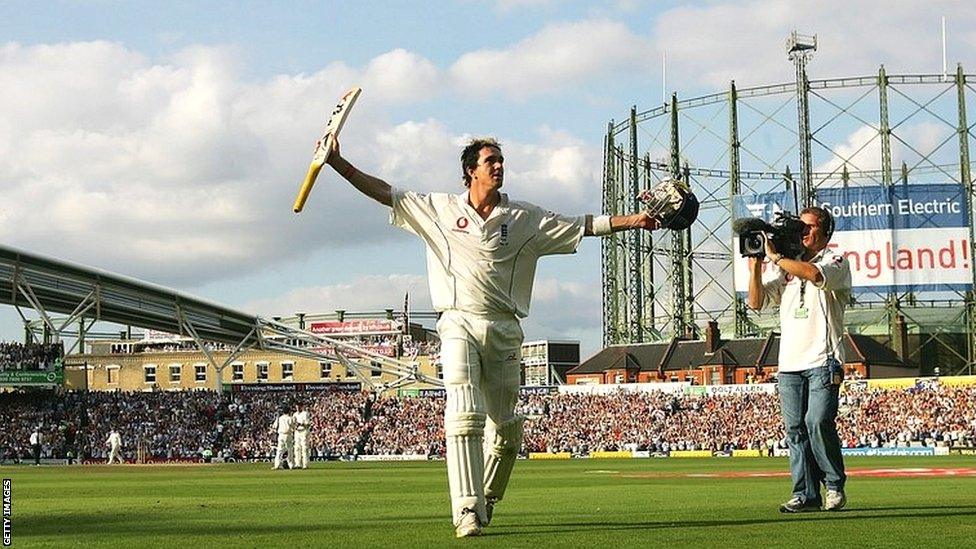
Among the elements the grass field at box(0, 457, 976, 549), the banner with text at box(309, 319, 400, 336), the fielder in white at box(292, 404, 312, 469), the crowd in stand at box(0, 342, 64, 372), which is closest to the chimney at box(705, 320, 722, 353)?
the crowd in stand at box(0, 342, 64, 372)

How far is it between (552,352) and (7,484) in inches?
4267

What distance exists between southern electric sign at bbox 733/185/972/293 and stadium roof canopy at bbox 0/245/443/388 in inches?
929

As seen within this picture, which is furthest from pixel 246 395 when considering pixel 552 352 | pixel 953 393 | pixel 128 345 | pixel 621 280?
pixel 128 345

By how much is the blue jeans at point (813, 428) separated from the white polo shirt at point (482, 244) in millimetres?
2536

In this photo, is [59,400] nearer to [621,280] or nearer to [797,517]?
[621,280]

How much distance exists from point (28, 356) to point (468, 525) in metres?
57.0

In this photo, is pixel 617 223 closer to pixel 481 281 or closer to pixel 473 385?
pixel 481 281

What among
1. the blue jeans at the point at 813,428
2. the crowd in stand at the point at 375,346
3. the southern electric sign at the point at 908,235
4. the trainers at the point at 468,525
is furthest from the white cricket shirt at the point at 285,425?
the crowd in stand at the point at 375,346

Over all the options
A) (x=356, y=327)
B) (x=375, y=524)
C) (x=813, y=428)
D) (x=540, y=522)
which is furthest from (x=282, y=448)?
(x=356, y=327)

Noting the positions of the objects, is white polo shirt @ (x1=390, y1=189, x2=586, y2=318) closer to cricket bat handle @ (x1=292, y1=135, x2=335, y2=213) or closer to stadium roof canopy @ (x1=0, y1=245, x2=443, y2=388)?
cricket bat handle @ (x1=292, y1=135, x2=335, y2=213)

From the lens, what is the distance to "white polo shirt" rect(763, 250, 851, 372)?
1062cm

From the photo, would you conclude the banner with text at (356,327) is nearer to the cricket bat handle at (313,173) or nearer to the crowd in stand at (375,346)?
the crowd in stand at (375,346)

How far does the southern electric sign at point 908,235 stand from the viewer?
2682 inches

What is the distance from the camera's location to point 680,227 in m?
9.38
